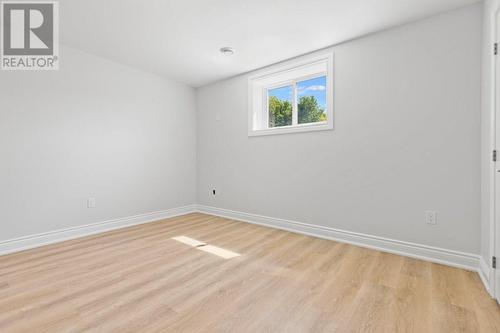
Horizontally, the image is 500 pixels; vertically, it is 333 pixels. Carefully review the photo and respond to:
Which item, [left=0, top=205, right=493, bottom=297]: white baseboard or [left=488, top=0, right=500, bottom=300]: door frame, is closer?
[left=488, top=0, right=500, bottom=300]: door frame

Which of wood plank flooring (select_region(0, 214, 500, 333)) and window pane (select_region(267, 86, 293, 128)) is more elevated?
window pane (select_region(267, 86, 293, 128))

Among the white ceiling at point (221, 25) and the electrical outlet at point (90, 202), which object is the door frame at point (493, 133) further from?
the electrical outlet at point (90, 202)

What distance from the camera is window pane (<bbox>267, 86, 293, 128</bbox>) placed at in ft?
11.8

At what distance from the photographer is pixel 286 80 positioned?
3.55m

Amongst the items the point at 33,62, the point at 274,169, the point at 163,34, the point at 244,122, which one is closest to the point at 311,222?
the point at 274,169

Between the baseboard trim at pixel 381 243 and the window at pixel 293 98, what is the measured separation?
1.30 meters

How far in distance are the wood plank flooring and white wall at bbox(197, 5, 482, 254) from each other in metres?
0.42

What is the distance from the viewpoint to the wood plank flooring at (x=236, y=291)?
1.40 meters

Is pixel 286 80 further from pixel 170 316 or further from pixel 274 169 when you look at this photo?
pixel 170 316

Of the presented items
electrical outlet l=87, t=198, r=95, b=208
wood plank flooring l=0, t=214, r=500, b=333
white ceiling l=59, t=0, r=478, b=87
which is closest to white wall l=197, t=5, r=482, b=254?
white ceiling l=59, t=0, r=478, b=87

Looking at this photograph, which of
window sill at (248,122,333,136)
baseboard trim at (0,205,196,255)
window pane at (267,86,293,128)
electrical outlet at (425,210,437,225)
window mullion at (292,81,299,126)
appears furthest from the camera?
window pane at (267,86,293,128)

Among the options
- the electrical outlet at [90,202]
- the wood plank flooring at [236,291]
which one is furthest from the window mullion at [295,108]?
the electrical outlet at [90,202]

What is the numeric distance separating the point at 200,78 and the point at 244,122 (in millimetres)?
1140

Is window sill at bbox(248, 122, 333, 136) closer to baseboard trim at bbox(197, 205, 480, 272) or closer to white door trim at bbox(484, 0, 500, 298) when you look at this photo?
baseboard trim at bbox(197, 205, 480, 272)
